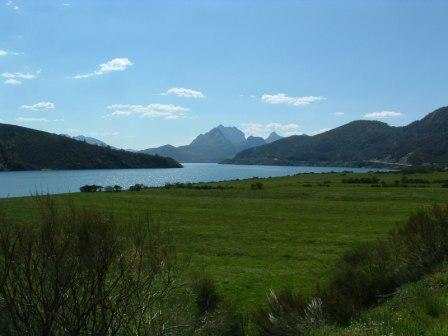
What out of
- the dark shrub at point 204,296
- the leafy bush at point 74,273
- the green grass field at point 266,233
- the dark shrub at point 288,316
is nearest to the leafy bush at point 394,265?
the dark shrub at point 288,316

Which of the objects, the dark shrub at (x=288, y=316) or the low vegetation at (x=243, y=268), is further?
the dark shrub at (x=288, y=316)

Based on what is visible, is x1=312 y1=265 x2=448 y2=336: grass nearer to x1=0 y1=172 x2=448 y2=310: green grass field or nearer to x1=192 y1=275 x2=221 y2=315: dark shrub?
x1=192 y1=275 x2=221 y2=315: dark shrub

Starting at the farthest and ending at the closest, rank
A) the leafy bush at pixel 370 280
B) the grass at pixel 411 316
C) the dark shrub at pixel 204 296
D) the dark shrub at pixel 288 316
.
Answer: the dark shrub at pixel 204 296
the leafy bush at pixel 370 280
the dark shrub at pixel 288 316
the grass at pixel 411 316

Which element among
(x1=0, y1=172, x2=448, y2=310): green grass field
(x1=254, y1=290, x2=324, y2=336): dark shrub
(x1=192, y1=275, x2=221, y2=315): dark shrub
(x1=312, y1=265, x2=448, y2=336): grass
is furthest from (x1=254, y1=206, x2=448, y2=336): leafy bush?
(x1=0, y1=172, x2=448, y2=310): green grass field

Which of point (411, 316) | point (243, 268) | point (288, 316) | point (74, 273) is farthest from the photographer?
point (243, 268)

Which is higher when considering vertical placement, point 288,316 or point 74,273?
point 74,273

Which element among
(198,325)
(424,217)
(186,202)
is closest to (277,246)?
(424,217)

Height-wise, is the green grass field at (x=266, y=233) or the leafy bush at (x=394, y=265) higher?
the leafy bush at (x=394, y=265)

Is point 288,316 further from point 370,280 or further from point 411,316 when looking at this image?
point 370,280

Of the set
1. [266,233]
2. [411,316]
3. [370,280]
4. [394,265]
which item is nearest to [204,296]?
[370,280]

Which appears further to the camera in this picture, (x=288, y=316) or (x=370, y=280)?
(x=370, y=280)

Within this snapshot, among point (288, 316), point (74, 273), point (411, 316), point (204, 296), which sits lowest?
point (204, 296)

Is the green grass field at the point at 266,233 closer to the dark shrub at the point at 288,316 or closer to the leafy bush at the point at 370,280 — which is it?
the leafy bush at the point at 370,280

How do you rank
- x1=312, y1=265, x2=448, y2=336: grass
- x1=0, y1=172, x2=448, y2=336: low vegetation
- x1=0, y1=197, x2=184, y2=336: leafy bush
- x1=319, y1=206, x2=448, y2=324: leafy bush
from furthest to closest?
x1=319, y1=206, x2=448, y2=324: leafy bush, x1=0, y1=172, x2=448, y2=336: low vegetation, x1=0, y1=197, x2=184, y2=336: leafy bush, x1=312, y1=265, x2=448, y2=336: grass
